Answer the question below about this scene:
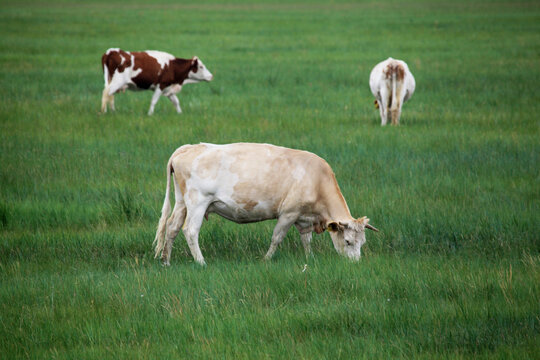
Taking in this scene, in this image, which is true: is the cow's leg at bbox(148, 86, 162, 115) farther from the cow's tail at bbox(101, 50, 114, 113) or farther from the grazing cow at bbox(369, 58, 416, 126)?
the grazing cow at bbox(369, 58, 416, 126)

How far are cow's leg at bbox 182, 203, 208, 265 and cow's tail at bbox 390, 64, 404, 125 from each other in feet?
28.0

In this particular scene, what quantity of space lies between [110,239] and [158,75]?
397 inches

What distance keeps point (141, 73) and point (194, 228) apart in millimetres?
10671

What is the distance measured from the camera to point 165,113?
16625 millimetres

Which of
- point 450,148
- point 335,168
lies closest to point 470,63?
point 450,148

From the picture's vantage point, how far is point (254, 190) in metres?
7.32

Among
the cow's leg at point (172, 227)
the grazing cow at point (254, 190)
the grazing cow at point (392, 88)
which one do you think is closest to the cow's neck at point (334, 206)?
the grazing cow at point (254, 190)

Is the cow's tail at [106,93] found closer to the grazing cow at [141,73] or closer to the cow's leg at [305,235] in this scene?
the grazing cow at [141,73]

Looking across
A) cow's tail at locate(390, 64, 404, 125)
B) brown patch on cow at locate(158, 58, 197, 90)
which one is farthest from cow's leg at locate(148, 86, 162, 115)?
cow's tail at locate(390, 64, 404, 125)

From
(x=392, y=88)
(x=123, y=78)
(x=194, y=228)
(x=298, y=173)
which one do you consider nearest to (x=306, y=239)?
(x=298, y=173)

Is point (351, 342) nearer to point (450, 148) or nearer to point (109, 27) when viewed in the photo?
point (450, 148)

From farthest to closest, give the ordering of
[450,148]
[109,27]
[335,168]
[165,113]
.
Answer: [109,27], [165,113], [450,148], [335,168]

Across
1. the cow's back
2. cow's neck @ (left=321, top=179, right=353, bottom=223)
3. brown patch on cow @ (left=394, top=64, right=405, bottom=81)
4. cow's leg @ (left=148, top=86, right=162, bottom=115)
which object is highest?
brown patch on cow @ (left=394, top=64, right=405, bottom=81)

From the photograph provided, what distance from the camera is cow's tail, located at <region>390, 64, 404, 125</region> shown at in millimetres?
15078
